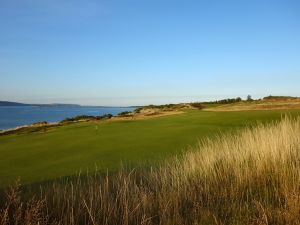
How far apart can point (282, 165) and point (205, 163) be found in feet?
3.51

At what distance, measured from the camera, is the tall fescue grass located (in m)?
3.38

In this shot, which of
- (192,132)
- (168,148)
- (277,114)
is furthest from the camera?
(277,114)

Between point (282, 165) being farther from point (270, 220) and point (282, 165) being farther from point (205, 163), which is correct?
point (270, 220)

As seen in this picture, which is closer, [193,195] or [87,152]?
[193,195]

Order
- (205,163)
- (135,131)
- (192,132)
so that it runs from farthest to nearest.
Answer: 1. (135,131)
2. (192,132)
3. (205,163)

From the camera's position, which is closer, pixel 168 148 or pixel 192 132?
pixel 168 148

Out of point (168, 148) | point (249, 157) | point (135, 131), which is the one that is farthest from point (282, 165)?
point (135, 131)

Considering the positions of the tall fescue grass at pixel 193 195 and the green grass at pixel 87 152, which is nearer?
the tall fescue grass at pixel 193 195

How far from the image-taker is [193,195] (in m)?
4.21

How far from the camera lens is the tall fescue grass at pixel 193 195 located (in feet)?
11.1

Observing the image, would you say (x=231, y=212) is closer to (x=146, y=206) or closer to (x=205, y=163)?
(x=146, y=206)

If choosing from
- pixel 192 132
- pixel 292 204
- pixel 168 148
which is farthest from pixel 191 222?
pixel 192 132

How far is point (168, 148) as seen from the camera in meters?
8.13

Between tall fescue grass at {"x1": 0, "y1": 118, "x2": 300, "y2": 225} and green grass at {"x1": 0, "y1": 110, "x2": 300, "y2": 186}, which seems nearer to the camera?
tall fescue grass at {"x1": 0, "y1": 118, "x2": 300, "y2": 225}
